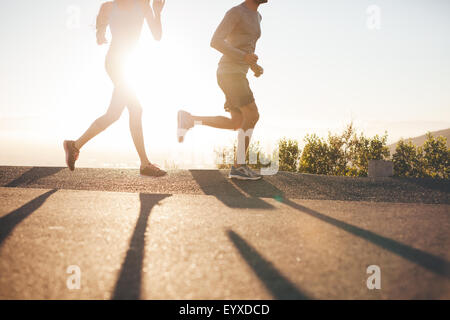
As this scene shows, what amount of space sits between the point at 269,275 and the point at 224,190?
298 centimetres

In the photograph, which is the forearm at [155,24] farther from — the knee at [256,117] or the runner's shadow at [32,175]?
the runner's shadow at [32,175]

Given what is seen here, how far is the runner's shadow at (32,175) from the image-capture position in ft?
16.9

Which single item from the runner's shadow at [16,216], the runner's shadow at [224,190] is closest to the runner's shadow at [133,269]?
the runner's shadow at [16,216]

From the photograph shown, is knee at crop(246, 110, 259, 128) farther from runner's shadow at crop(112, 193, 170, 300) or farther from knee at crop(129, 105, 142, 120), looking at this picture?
runner's shadow at crop(112, 193, 170, 300)

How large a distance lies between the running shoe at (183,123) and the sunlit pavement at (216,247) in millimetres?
1663

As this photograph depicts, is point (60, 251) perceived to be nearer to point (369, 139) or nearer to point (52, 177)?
point (52, 177)

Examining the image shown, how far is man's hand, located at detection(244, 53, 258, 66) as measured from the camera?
511 cm

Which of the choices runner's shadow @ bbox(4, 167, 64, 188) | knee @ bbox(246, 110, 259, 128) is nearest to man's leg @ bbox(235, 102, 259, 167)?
knee @ bbox(246, 110, 259, 128)

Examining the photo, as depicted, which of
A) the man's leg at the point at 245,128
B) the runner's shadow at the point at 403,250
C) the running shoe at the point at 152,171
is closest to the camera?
the runner's shadow at the point at 403,250

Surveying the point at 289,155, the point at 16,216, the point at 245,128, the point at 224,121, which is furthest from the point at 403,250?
the point at 289,155

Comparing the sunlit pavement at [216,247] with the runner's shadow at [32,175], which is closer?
the sunlit pavement at [216,247]
